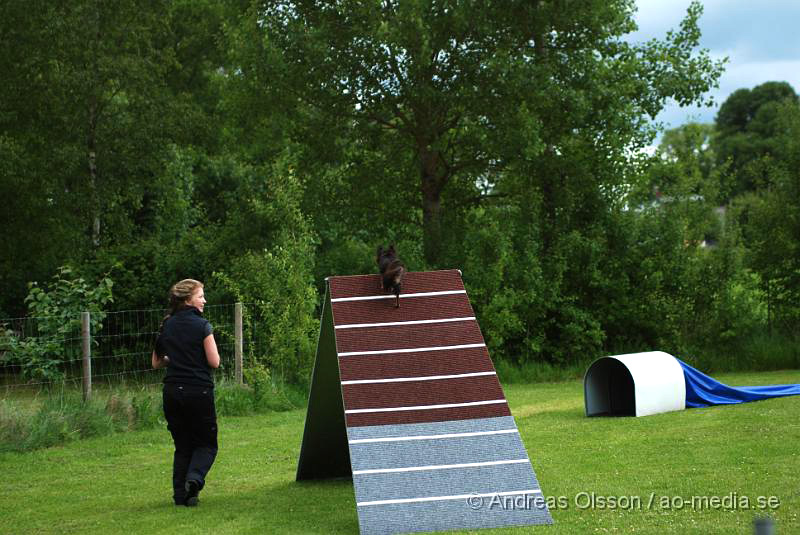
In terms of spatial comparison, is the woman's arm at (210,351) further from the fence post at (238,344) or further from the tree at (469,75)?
the tree at (469,75)

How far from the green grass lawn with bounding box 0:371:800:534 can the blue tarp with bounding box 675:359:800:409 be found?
34 centimetres

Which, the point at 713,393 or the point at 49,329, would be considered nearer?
the point at 49,329

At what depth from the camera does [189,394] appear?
6879 mm

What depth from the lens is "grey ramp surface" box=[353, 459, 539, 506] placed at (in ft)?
19.2

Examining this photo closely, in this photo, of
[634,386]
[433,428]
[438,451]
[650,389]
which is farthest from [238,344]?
[438,451]

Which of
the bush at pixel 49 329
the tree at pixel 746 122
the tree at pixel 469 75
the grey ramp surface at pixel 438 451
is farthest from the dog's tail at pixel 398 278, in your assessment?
the tree at pixel 746 122

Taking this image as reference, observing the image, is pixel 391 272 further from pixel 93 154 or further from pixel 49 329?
pixel 93 154

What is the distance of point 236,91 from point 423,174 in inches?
170

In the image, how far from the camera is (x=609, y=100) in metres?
18.9

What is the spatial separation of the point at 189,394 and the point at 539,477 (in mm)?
2893

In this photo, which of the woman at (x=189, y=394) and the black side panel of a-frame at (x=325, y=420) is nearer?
the woman at (x=189, y=394)

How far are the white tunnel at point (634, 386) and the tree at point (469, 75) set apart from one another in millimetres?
6804

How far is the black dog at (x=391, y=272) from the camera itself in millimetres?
7055

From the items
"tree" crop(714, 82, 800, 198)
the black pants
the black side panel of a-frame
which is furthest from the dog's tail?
"tree" crop(714, 82, 800, 198)
